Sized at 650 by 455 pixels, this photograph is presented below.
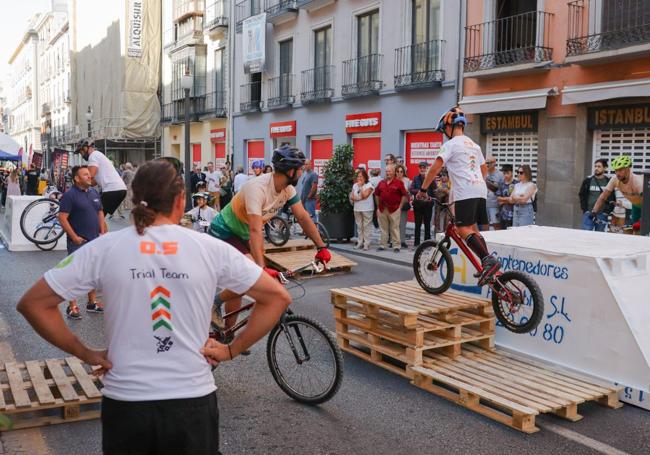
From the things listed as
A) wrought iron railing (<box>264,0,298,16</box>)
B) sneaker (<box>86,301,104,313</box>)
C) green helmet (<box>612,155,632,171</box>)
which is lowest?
sneaker (<box>86,301,104,313</box>)

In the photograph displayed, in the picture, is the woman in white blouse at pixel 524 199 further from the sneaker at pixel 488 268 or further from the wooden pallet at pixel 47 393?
the wooden pallet at pixel 47 393

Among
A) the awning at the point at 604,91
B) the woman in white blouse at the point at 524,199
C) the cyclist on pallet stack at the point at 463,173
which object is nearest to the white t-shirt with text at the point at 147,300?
the cyclist on pallet stack at the point at 463,173

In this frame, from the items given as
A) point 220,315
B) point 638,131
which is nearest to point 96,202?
point 220,315

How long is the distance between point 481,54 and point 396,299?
1232cm

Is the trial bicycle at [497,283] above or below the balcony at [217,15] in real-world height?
below

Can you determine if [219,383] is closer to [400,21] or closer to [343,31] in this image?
[400,21]

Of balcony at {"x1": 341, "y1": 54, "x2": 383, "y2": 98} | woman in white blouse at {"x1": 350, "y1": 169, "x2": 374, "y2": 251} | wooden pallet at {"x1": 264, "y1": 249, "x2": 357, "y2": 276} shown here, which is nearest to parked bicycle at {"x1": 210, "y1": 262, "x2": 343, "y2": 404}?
wooden pallet at {"x1": 264, "y1": 249, "x2": 357, "y2": 276}

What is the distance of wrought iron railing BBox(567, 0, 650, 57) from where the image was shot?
13.8 metres

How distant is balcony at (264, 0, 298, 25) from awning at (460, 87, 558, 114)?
10120 mm

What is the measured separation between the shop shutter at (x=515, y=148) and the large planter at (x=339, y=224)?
4.16 metres

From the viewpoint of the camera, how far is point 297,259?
1184 centimetres

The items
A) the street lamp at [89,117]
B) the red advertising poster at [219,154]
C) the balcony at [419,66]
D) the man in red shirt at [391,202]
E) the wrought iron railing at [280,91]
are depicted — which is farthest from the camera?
the street lamp at [89,117]

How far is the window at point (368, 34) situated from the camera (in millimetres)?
21516

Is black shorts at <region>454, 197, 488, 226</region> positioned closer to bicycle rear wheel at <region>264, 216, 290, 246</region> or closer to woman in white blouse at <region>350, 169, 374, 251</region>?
bicycle rear wheel at <region>264, 216, 290, 246</region>
